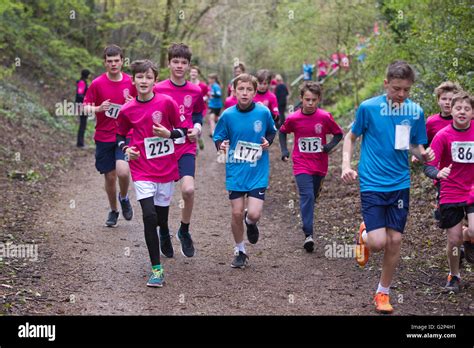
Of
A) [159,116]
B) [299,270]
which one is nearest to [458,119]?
[299,270]

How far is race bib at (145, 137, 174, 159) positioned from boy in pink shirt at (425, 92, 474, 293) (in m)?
2.71

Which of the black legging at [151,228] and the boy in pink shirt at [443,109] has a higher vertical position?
the boy in pink shirt at [443,109]

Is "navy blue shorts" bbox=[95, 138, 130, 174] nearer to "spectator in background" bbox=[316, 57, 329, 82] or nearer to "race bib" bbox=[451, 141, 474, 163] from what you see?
"race bib" bbox=[451, 141, 474, 163]

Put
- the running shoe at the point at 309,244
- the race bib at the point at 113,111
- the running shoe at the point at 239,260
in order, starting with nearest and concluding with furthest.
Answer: the running shoe at the point at 239,260
the running shoe at the point at 309,244
the race bib at the point at 113,111

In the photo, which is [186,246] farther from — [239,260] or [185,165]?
[185,165]

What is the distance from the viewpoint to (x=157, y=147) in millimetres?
7012

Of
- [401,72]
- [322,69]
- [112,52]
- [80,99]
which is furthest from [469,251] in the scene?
[322,69]

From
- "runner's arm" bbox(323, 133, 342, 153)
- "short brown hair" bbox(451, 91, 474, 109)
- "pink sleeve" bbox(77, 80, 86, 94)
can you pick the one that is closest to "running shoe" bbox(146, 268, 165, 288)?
"runner's arm" bbox(323, 133, 342, 153)

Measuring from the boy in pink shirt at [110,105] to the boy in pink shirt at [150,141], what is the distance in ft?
5.92

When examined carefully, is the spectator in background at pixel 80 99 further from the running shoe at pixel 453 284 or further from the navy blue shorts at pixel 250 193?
the running shoe at pixel 453 284

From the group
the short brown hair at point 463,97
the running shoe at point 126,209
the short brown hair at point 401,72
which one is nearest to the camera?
the short brown hair at point 401,72

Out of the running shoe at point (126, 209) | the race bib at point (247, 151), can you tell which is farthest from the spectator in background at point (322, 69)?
the race bib at point (247, 151)

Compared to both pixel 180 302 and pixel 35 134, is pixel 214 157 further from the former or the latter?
pixel 180 302

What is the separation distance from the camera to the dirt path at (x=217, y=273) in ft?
20.4
